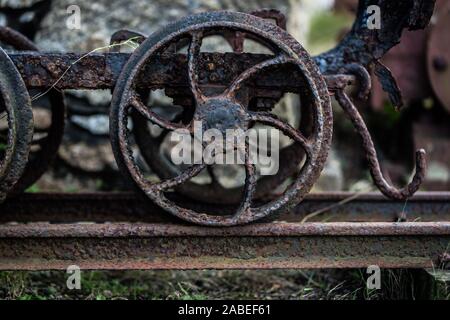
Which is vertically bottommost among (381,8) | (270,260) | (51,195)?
(270,260)

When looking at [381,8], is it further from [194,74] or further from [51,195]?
[51,195]

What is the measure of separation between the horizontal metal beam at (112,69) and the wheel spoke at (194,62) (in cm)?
14

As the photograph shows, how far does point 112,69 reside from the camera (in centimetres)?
249

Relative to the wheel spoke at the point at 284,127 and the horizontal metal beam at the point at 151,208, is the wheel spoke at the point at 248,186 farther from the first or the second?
the horizontal metal beam at the point at 151,208

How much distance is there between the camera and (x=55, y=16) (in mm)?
4223

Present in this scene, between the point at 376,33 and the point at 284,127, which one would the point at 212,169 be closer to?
the point at 284,127

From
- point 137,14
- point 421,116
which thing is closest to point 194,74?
point 137,14

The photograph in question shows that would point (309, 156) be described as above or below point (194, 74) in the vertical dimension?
below

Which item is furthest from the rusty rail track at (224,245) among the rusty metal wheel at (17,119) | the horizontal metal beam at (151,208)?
the horizontal metal beam at (151,208)

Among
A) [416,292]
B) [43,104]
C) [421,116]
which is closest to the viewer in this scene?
[416,292]

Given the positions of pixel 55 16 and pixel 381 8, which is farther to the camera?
pixel 55 16

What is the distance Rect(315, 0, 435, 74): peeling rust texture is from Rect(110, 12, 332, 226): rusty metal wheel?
46 cm

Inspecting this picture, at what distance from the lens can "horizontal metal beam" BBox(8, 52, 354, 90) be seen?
248 cm

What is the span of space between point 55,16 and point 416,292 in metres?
2.84
